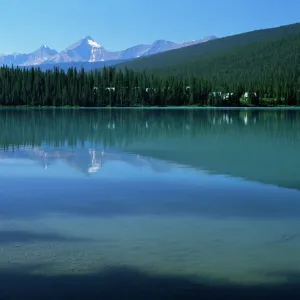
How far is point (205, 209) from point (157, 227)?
214 centimetres

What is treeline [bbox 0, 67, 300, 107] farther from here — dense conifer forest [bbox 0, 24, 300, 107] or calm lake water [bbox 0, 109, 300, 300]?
calm lake water [bbox 0, 109, 300, 300]

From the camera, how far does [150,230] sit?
1069 cm

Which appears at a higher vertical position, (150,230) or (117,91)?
(117,91)

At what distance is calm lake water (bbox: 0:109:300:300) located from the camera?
25.1 feet

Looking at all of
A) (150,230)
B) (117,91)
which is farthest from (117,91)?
(150,230)

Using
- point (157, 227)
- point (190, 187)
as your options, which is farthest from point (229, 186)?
point (157, 227)

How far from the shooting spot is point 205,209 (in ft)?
41.7

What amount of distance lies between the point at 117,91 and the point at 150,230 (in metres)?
155

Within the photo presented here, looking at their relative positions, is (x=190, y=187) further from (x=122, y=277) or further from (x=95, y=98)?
(x=95, y=98)

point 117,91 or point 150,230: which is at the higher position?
point 117,91

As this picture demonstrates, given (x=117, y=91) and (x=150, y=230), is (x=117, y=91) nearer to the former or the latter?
(x=117, y=91)

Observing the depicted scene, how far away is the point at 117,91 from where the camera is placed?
16362 cm

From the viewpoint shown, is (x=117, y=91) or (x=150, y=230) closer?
(x=150, y=230)

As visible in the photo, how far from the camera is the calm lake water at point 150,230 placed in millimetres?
7641
